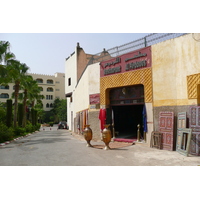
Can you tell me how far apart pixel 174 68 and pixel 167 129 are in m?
3.10

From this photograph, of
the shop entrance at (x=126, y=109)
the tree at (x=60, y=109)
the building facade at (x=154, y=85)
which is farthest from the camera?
the tree at (x=60, y=109)

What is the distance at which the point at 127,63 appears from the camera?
1233cm

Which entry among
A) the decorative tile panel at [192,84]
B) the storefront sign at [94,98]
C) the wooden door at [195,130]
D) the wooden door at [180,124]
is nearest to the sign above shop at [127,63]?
the storefront sign at [94,98]

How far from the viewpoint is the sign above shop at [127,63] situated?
11.3m

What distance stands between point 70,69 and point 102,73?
53.1 ft

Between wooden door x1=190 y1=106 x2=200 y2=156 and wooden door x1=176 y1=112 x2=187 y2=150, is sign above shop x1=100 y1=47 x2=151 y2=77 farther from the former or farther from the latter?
wooden door x1=190 y1=106 x2=200 y2=156

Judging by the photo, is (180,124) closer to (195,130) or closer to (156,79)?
(195,130)

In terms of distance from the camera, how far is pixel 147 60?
11148 millimetres

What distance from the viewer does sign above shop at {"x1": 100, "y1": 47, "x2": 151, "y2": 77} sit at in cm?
1126

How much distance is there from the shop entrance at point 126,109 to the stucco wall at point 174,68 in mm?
1625

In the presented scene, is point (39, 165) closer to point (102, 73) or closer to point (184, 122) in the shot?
point (184, 122)

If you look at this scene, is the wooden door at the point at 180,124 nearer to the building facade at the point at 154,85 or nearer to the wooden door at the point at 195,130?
the building facade at the point at 154,85

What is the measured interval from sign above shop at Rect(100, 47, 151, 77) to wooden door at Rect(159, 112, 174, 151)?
3.08 metres

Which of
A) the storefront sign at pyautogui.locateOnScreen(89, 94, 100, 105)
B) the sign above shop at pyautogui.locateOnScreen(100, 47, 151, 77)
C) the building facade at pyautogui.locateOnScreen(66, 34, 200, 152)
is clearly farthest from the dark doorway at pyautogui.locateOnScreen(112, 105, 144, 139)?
the sign above shop at pyautogui.locateOnScreen(100, 47, 151, 77)
